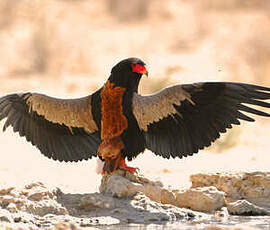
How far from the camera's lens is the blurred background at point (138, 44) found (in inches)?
802

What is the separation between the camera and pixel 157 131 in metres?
8.07

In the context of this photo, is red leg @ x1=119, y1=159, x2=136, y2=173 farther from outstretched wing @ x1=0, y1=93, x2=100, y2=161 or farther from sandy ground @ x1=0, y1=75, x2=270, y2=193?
sandy ground @ x1=0, y1=75, x2=270, y2=193

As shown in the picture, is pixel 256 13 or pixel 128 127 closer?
pixel 128 127

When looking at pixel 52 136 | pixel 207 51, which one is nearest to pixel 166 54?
pixel 207 51

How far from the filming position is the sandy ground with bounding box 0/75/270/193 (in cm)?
1020

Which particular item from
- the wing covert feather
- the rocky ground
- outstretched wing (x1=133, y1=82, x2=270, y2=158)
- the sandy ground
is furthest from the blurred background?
outstretched wing (x1=133, y1=82, x2=270, y2=158)

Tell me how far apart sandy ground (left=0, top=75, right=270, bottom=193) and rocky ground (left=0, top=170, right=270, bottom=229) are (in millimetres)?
841

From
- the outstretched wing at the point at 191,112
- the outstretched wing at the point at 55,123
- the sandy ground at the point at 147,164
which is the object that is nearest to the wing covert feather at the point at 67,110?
the outstretched wing at the point at 55,123

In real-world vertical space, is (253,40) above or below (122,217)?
above

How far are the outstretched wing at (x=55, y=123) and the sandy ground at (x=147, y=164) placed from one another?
607 millimetres

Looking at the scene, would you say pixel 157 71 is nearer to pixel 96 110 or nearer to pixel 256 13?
pixel 256 13

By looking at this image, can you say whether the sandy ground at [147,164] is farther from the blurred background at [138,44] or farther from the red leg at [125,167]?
the red leg at [125,167]

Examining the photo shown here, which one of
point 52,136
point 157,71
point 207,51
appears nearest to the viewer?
point 52,136

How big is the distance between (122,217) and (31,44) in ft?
57.4
